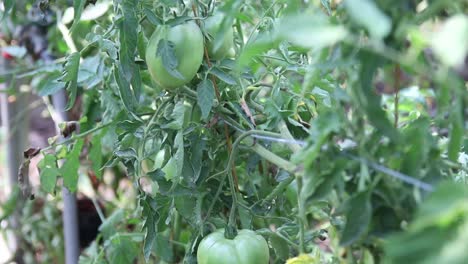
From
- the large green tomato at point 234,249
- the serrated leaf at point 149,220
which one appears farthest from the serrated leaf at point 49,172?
the large green tomato at point 234,249

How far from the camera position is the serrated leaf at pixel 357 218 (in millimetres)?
539

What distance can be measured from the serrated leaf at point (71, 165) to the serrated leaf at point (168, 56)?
1.11 ft

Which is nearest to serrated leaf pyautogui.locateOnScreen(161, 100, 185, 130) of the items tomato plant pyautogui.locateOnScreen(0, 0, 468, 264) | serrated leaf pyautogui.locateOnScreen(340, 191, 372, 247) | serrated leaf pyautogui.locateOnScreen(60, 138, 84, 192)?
tomato plant pyautogui.locateOnScreen(0, 0, 468, 264)

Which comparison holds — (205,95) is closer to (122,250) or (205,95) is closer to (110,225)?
(122,250)

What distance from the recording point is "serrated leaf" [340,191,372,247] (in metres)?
0.54

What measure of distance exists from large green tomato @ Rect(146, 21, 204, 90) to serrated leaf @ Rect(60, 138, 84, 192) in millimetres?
306

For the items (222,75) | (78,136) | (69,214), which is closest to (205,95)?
(222,75)

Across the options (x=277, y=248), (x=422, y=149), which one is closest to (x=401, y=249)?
(x=422, y=149)

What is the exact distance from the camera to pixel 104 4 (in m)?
1.35

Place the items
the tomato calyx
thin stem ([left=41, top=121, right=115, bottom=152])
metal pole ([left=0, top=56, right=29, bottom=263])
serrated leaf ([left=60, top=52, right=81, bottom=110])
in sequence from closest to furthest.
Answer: the tomato calyx < serrated leaf ([left=60, top=52, right=81, bottom=110]) < thin stem ([left=41, top=121, right=115, bottom=152]) < metal pole ([left=0, top=56, right=29, bottom=263])

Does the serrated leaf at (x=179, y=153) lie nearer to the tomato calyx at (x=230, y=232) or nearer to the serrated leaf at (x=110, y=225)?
the tomato calyx at (x=230, y=232)

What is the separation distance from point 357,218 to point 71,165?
2.13ft

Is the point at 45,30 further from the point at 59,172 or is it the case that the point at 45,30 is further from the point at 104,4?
the point at 59,172

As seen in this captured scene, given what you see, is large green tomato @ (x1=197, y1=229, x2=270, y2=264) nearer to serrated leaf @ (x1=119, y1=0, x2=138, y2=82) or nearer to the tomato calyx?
the tomato calyx
